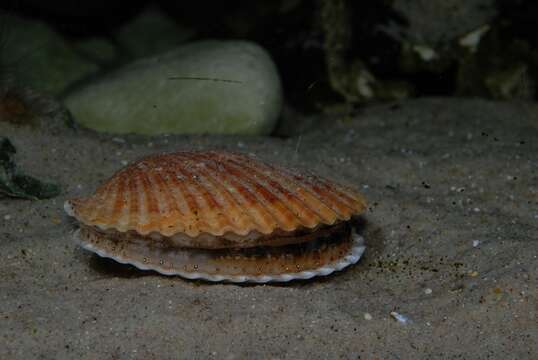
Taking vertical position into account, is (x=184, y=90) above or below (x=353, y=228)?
below

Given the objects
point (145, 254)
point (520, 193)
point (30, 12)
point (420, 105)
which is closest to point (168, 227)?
point (145, 254)

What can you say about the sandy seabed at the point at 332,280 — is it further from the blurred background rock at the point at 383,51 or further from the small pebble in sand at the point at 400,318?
the blurred background rock at the point at 383,51

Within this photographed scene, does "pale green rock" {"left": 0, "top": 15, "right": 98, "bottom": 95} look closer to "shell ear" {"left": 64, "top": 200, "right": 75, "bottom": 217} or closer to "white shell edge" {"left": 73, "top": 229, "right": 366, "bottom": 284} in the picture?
"shell ear" {"left": 64, "top": 200, "right": 75, "bottom": 217}

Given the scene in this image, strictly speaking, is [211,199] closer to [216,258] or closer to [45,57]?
[216,258]

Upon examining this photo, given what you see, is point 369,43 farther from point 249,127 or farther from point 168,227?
point 168,227

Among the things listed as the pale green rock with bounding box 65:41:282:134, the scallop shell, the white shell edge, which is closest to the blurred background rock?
the pale green rock with bounding box 65:41:282:134

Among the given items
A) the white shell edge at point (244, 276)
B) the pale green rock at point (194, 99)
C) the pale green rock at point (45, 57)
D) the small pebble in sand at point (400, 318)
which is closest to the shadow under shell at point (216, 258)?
the white shell edge at point (244, 276)
